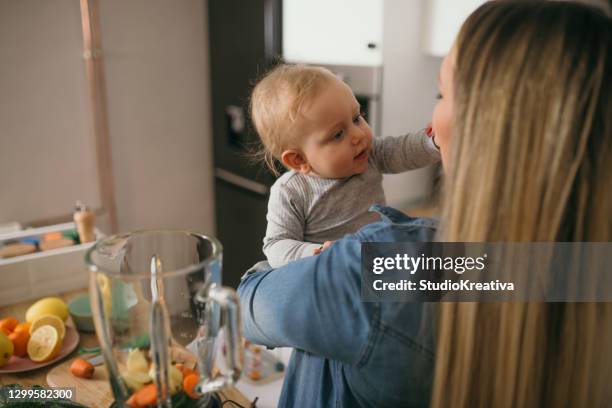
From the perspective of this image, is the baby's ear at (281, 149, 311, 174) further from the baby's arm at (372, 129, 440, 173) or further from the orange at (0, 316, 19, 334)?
the orange at (0, 316, 19, 334)

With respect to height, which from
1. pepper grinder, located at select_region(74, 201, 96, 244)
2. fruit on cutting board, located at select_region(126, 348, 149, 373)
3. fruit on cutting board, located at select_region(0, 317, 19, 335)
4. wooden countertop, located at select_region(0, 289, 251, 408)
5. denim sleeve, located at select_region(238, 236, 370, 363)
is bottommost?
wooden countertop, located at select_region(0, 289, 251, 408)

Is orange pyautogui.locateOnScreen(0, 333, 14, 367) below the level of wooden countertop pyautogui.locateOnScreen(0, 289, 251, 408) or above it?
above

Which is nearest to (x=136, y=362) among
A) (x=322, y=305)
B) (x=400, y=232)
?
(x=322, y=305)

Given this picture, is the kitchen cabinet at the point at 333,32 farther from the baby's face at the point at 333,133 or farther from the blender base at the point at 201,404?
the blender base at the point at 201,404

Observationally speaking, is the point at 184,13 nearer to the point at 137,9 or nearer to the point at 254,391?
the point at 137,9

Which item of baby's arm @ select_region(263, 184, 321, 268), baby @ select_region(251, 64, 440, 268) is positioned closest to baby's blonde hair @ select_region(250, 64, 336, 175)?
baby @ select_region(251, 64, 440, 268)

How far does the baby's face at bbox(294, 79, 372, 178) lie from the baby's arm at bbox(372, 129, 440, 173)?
0.06 meters

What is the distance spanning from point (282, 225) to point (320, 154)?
172mm

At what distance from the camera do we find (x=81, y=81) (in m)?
2.66

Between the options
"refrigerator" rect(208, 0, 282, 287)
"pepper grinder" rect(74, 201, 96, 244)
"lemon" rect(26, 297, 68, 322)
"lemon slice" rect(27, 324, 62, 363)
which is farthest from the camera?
"refrigerator" rect(208, 0, 282, 287)

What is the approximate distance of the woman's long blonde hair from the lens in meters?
0.57

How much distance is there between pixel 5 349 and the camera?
113 centimetres

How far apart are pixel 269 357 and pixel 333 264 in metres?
1.25

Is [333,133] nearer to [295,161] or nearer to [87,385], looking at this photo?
[295,161]
